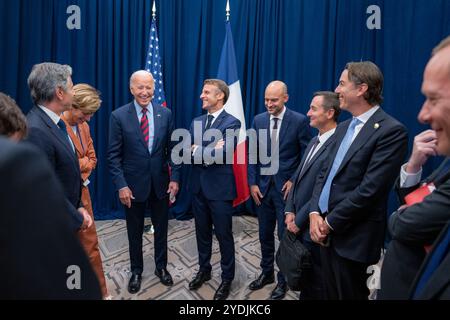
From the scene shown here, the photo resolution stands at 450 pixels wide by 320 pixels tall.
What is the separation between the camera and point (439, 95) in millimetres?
889

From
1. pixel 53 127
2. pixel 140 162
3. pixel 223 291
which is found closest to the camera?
pixel 53 127

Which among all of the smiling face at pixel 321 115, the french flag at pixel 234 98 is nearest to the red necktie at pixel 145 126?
the smiling face at pixel 321 115

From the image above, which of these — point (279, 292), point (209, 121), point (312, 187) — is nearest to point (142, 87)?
point (209, 121)

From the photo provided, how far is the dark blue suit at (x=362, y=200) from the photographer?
1.59 metres

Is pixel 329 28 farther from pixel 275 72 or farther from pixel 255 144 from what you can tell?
pixel 255 144

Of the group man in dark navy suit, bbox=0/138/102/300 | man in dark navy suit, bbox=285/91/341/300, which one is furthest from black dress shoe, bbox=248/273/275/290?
man in dark navy suit, bbox=0/138/102/300

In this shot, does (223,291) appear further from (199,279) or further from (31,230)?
(31,230)

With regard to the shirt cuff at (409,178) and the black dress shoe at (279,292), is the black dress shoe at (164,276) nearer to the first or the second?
the black dress shoe at (279,292)

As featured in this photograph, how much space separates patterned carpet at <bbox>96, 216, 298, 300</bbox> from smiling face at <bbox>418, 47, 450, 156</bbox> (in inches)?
75.2

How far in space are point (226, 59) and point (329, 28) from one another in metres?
1.36

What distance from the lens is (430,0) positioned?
3.37 meters

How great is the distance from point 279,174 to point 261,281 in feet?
2.89
